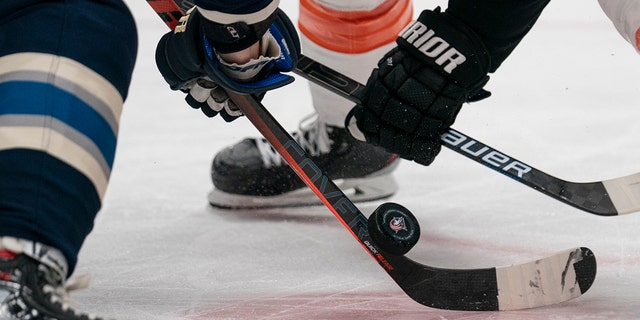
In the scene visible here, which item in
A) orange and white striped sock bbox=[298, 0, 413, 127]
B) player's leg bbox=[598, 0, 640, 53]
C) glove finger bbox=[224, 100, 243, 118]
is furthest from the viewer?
orange and white striped sock bbox=[298, 0, 413, 127]

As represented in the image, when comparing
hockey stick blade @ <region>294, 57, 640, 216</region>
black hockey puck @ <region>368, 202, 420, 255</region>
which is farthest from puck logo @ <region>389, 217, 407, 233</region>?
hockey stick blade @ <region>294, 57, 640, 216</region>

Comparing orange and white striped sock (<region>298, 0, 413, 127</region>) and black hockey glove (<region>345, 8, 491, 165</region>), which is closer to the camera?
black hockey glove (<region>345, 8, 491, 165</region>)

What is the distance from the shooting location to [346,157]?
184cm

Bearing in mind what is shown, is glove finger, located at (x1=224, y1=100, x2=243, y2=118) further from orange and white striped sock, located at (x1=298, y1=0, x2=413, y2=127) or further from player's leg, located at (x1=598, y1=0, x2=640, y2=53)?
player's leg, located at (x1=598, y1=0, x2=640, y2=53)

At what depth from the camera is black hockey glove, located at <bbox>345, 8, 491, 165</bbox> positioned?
4.42ft

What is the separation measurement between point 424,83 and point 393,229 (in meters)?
0.24

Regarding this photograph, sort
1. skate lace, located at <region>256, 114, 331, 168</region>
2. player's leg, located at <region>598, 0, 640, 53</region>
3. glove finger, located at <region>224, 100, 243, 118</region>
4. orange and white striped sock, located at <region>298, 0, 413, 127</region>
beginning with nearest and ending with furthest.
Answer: player's leg, located at <region>598, 0, 640, 53</region> → glove finger, located at <region>224, 100, 243, 118</region> → orange and white striped sock, located at <region>298, 0, 413, 127</region> → skate lace, located at <region>256, 114, 331, 168</region>

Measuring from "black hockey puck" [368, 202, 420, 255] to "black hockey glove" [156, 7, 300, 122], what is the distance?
8.4 inches

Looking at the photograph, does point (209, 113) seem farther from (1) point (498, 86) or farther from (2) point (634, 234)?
(1) point (498, 86)

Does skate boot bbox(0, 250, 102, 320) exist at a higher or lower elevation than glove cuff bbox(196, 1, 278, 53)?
lower

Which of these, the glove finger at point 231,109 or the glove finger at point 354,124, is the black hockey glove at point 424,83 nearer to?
the glove finger at point 354,124

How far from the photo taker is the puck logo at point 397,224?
1.22 meters

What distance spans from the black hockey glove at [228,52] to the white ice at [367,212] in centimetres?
29

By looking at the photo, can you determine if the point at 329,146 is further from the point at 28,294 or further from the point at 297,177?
the point at 28,294
